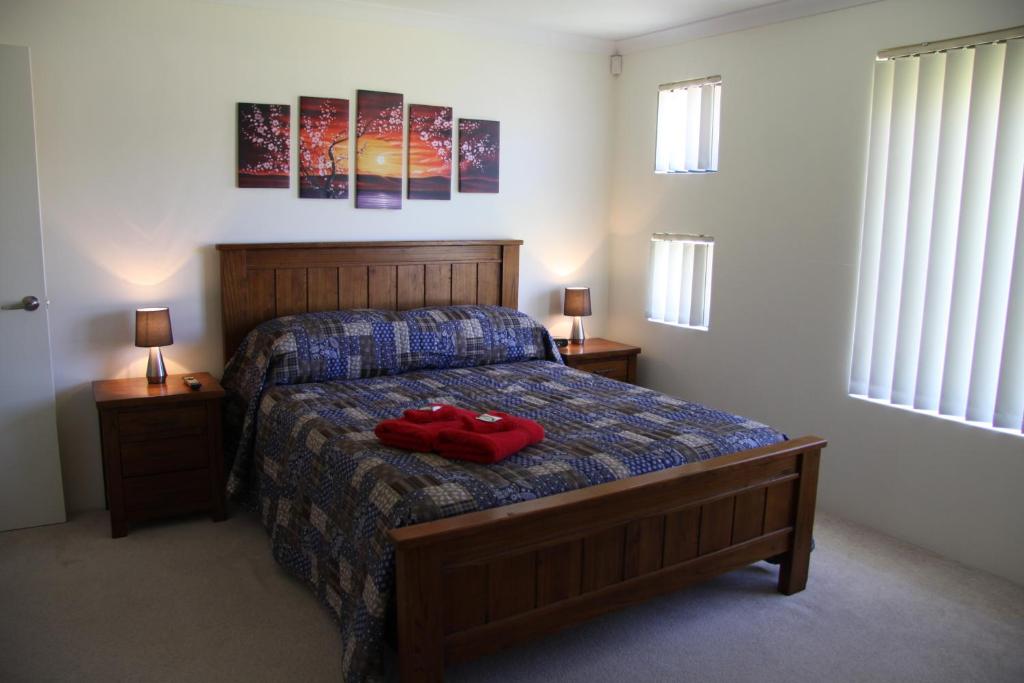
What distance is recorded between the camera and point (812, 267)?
3830mm

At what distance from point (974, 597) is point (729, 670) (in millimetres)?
1145

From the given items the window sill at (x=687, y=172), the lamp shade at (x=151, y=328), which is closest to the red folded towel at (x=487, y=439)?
the lamp shade at (x=151, y=328)

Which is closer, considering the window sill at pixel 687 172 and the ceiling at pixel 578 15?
the ceiling at pixel 578 15

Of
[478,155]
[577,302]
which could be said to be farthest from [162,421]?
[577,302]

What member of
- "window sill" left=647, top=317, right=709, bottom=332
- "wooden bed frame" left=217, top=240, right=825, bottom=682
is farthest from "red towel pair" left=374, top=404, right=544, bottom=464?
"window sill" left=647, top=317, right=709, bottom=332

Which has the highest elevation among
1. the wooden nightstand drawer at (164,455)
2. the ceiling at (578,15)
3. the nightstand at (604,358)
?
the ceiling at (578,15)

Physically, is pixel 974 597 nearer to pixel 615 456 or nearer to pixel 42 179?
pixel 615 456

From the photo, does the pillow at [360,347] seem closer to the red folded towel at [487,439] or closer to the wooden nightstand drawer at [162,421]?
the wooden nightstand drawer at [162,421]

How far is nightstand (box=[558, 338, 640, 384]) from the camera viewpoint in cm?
457

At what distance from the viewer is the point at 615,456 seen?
108 inches

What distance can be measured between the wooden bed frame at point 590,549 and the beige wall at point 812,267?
732 mm

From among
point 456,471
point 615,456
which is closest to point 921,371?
point 615,456

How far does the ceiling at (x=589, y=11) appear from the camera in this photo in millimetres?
3893

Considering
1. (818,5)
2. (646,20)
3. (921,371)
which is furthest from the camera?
(646,20)
